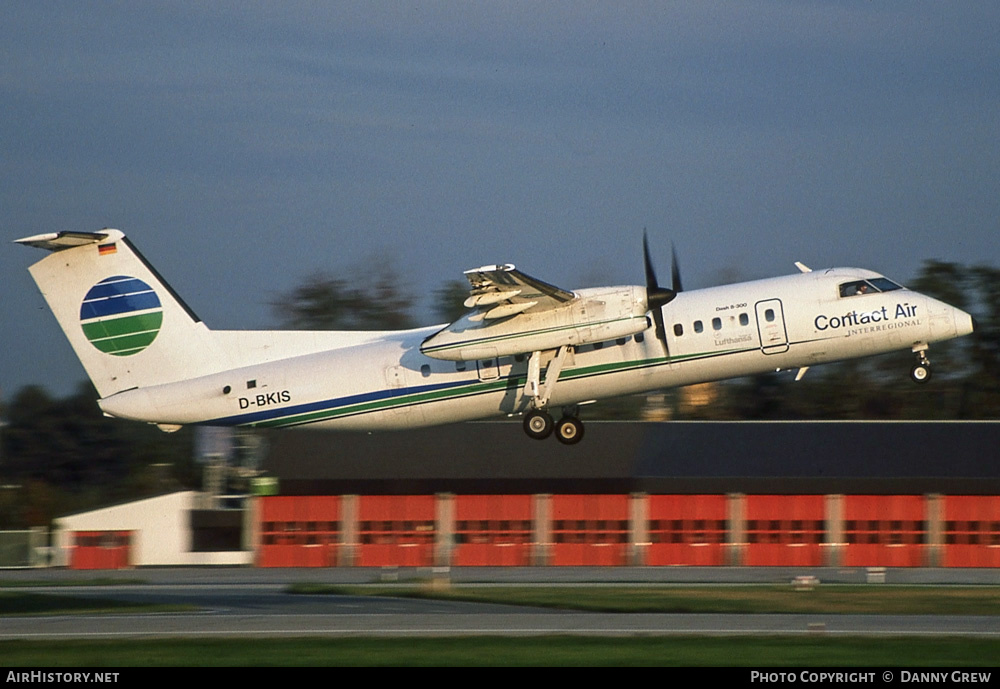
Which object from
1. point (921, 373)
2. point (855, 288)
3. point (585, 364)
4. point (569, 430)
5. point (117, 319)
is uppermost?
point (855, 288)

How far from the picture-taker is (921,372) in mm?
21656

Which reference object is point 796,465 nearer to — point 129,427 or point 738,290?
point 738,290

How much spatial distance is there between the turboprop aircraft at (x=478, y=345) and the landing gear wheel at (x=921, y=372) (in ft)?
0.16

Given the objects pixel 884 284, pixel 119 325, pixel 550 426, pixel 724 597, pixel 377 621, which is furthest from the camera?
pixel 724 597

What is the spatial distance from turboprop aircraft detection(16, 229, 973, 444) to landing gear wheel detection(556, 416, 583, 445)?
0.08ft

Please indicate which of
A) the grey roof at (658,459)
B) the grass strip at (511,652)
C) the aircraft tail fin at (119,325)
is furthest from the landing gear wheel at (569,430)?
the grey roof at (658,459)

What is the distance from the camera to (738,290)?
69.5 feet

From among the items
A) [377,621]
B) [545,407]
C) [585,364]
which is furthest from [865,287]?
[377,621]

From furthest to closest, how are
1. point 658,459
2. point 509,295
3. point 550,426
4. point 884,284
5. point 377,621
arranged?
point 658,459
point 550,426
point 884,284
point 509,295
point 377,621

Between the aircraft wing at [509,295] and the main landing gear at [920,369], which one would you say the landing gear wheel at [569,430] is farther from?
the main landing gear at [920,369]

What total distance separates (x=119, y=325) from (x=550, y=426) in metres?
8.25

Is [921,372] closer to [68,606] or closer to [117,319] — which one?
[117,319]

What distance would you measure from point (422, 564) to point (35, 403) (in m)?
59.2

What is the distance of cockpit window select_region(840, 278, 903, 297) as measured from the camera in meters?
21.2
